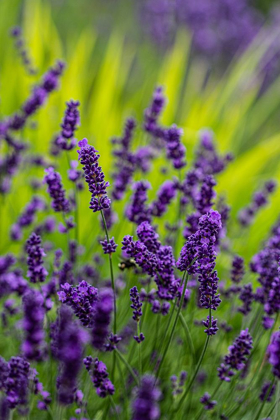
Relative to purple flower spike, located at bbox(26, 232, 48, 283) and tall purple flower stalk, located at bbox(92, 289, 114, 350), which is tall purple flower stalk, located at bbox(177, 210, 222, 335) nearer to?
tall purple flower stalk, located at bbox(92, 289, 114, 350)

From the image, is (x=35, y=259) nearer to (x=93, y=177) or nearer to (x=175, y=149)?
(x=93, y=177)

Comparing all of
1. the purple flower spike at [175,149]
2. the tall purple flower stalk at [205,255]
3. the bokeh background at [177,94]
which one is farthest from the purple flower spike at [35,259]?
the bokeh background at [177,94]

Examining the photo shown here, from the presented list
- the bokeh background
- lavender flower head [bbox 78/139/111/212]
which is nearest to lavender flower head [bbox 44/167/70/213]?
lavender flower head [bbox 78/139/111/212]

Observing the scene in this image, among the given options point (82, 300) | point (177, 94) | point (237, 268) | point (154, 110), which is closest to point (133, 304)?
point (82, 300)

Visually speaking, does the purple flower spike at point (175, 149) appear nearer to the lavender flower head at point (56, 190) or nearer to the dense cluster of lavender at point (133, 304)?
the dense cluster of lavender at point (133, 304)

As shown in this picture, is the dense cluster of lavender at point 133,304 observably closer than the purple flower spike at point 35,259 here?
Yes

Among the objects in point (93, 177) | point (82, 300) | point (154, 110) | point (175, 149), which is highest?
point (154, 110)
